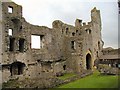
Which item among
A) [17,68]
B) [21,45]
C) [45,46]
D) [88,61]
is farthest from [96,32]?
[17,68]

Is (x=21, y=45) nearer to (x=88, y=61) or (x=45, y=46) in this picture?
(x=45, y=46)

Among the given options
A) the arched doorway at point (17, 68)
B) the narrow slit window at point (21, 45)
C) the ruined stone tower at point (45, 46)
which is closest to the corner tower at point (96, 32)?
the ruined stone tower at point (45, 46)

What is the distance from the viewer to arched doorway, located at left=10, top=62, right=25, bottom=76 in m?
39.3

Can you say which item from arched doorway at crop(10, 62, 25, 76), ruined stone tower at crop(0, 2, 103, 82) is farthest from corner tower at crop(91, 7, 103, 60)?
arched doorway at crop(10, 62, 25, 76)

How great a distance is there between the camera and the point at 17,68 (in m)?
40.2

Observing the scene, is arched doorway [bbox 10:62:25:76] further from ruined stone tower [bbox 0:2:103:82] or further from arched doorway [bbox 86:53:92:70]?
arched doorway [bbox 86:53:92:70]

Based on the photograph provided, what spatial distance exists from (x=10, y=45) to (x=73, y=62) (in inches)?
496

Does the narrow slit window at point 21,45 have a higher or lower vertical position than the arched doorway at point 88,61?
higher

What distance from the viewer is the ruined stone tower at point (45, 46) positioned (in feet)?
125

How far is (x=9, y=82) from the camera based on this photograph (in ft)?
120

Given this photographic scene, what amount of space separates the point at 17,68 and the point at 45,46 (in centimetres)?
671

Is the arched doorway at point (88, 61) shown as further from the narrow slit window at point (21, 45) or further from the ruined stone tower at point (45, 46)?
the narrow slit window at point (21, 45)

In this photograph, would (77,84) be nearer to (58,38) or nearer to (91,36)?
(58,38)

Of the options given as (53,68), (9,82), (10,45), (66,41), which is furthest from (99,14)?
(9,82)
